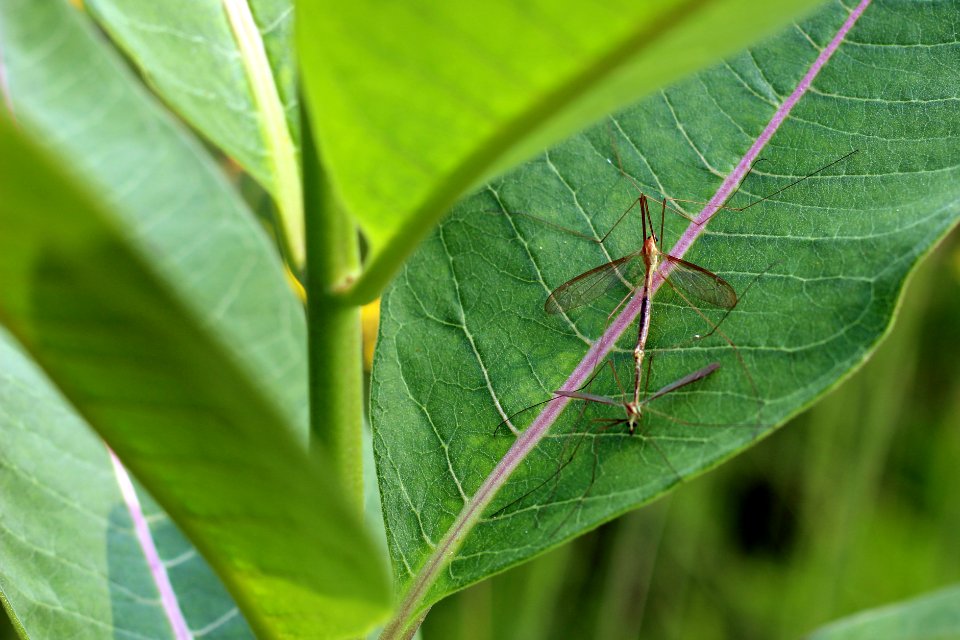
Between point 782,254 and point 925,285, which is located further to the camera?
point 925,285

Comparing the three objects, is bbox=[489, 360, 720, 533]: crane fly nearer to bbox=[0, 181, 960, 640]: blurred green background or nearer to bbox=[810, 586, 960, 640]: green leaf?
bbox=[810, 586, 960, 640]: green leaf

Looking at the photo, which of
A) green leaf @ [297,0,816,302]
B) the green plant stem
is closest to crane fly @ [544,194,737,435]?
the green plant stem

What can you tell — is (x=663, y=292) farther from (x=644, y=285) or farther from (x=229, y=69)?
(x=229, y=69)

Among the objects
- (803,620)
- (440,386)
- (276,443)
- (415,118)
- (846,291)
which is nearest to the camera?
(276,443)

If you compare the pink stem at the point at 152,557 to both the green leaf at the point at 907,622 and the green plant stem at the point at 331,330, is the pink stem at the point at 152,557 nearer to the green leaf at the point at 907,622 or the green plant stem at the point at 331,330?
the green plant stem at the point at 331,330

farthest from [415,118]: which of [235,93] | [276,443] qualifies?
[235,93]

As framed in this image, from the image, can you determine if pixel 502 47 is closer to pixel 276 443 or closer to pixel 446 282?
pixel 276 443

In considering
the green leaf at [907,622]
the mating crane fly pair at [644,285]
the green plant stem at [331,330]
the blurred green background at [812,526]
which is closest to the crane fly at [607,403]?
the mating crane fly pair at [644,285]
